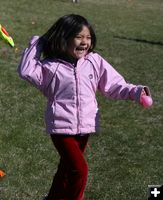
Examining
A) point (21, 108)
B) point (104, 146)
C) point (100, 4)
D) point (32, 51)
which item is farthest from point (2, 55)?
point (100, 4)

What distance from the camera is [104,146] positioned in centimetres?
649

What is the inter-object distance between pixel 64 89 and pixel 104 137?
2883mm

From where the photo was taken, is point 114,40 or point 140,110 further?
point 114,40

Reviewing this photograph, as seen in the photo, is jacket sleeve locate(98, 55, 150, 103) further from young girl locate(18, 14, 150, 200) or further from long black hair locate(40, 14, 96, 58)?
long black hair locate(40, 14, 96, 58)

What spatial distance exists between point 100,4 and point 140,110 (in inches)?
644

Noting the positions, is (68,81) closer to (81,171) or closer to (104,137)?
(81,171)

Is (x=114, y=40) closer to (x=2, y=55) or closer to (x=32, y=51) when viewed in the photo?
(x=2, y=55)

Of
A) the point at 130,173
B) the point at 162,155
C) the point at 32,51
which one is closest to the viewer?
the point at 32,51

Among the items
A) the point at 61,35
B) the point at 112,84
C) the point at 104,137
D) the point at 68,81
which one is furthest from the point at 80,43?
the point at 104,137

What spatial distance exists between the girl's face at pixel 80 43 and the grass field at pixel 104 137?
1620 millimetres

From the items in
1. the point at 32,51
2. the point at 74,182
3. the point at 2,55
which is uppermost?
the point at 32,51

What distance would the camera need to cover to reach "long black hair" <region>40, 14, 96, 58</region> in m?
4.04

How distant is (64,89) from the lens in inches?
159

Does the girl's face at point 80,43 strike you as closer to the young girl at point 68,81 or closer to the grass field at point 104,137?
the young girl at point 68,81
